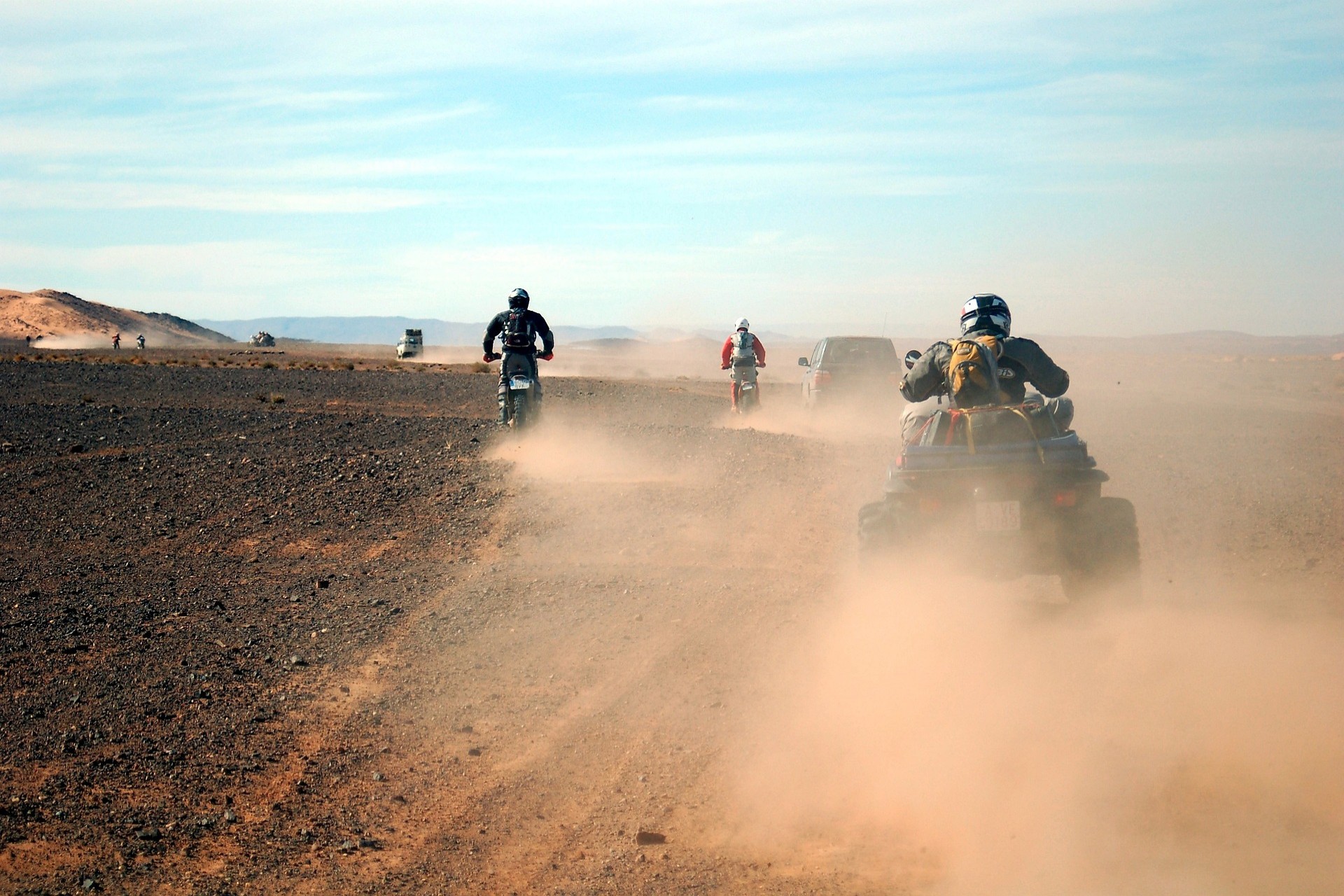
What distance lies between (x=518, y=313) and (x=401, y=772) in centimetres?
1124

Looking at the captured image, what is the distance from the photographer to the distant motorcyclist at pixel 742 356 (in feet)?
71.5

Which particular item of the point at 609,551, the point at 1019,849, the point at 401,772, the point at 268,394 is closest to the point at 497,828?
the point at 401,772

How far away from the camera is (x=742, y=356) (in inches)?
864

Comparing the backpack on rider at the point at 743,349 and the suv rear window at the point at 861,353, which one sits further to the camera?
the suv rear window at the point at 861,353

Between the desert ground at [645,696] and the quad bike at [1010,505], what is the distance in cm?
18

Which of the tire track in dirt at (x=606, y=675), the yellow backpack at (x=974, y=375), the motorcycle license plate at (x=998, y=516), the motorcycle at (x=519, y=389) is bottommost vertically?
the tire track in dirt at (x=606, y=675)

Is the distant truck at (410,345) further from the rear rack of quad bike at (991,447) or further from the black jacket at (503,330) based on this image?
the rear rack of quad bike at (991,447)

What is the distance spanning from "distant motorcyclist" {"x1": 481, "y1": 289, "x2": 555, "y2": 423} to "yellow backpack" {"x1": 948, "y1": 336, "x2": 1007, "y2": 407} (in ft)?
32.1

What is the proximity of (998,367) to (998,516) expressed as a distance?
107cm

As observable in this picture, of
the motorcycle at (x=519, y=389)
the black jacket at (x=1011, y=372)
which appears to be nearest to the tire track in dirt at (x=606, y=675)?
the black jacket at (x=1011, y=372)

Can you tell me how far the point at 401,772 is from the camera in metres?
5.98

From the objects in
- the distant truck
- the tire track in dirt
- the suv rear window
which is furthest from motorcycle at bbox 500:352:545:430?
the distant truck

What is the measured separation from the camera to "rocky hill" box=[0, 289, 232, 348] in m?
142

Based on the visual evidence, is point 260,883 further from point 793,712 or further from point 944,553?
point 944,553
